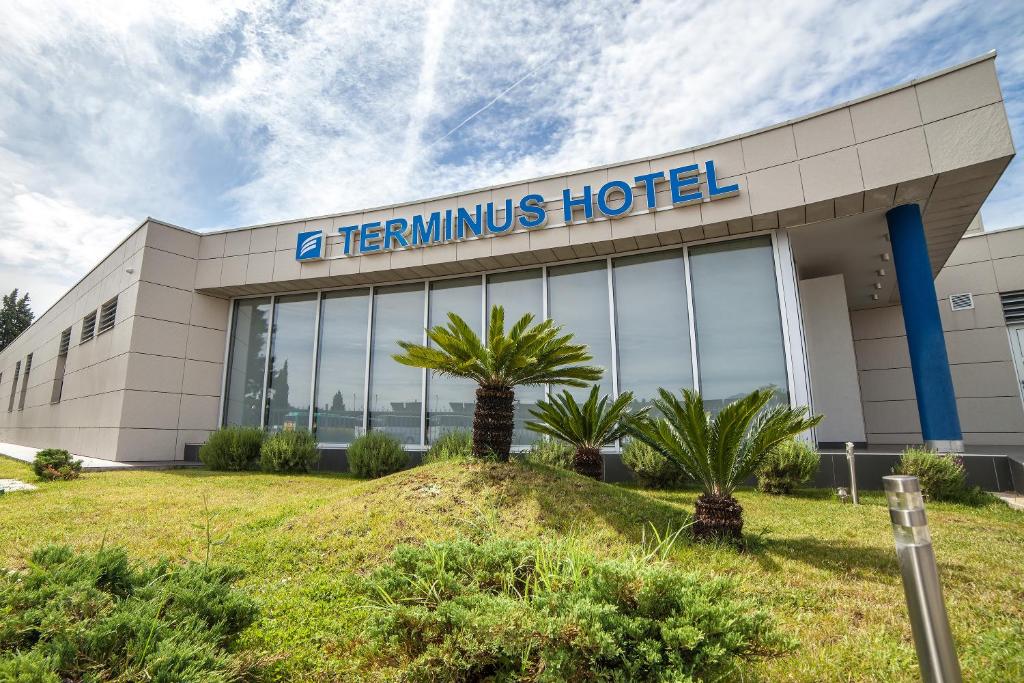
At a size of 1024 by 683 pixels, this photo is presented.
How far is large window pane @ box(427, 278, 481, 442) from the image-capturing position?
504 inches

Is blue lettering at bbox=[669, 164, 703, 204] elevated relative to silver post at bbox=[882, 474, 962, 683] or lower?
elevated

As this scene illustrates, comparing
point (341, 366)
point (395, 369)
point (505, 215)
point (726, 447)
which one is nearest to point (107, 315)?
point (341, 366)

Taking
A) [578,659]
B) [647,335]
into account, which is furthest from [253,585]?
[647,335]

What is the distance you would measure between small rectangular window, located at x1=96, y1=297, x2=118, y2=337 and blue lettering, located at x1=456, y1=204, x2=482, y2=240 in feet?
37.3

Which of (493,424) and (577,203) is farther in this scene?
(577,203)

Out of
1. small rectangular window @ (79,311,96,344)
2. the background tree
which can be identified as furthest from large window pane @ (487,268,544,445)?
the background tree

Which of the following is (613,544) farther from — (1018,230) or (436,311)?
(1018,230)

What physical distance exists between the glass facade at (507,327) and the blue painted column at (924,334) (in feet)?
7.19

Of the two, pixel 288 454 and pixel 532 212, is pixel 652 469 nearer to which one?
pixel 532 212

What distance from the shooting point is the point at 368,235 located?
1345cm

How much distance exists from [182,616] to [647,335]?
398 inches

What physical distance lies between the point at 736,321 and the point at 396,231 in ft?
28.3

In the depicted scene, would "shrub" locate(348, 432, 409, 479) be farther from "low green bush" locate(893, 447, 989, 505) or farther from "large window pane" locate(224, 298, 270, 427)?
"low green bush" locate(893, 447, 989, 505)

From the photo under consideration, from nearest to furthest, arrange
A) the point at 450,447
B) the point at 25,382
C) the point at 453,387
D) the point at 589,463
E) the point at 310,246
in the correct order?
the point at 589,463, the point at 450,447, the point at 453,387, the point at 310,246, the point at 25,382
